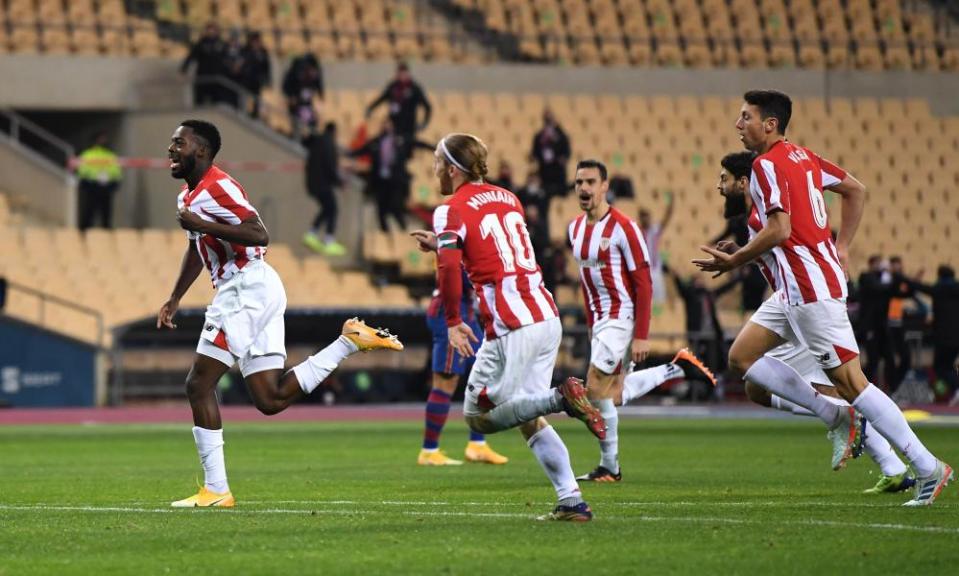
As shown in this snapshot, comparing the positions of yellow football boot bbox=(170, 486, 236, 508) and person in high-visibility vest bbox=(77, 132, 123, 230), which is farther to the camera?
person in high-visibility vest bbox=(77, 132, 123, 230)

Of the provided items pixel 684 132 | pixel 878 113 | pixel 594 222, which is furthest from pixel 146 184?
pixel 594 222

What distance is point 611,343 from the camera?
13.5m

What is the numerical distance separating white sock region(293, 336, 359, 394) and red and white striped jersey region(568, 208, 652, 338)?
2894mm

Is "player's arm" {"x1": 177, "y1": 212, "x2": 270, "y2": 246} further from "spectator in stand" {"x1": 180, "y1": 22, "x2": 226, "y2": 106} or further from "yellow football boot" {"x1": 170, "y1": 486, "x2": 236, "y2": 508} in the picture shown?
"spectator in stand" {"x1": 180, "y1": 22, "x2": 226, "y2": 106}

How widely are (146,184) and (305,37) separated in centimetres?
482

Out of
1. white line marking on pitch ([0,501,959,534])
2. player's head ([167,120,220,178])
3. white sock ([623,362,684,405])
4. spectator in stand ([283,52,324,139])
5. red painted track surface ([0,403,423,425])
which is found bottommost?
red painted track surface ([0,403,423,425])

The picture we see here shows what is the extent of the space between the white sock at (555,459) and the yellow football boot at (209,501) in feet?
7.20

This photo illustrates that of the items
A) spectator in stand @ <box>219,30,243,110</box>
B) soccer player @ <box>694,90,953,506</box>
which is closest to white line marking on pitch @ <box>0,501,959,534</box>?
soccer player @ <box>694,90,953,506</box>

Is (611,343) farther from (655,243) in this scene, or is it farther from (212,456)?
(655,243)

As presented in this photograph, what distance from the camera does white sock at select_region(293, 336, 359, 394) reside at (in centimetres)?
1089

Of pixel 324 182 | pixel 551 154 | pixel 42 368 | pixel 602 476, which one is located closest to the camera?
pixel 602 476

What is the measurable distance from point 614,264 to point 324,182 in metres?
16.7

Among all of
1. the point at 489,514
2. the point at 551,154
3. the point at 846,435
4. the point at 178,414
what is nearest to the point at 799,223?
the point at 846,435

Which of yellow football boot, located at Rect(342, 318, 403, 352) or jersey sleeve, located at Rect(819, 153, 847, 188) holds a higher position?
jersey sleeve, located at Rect(819, 153, 847, 188)
